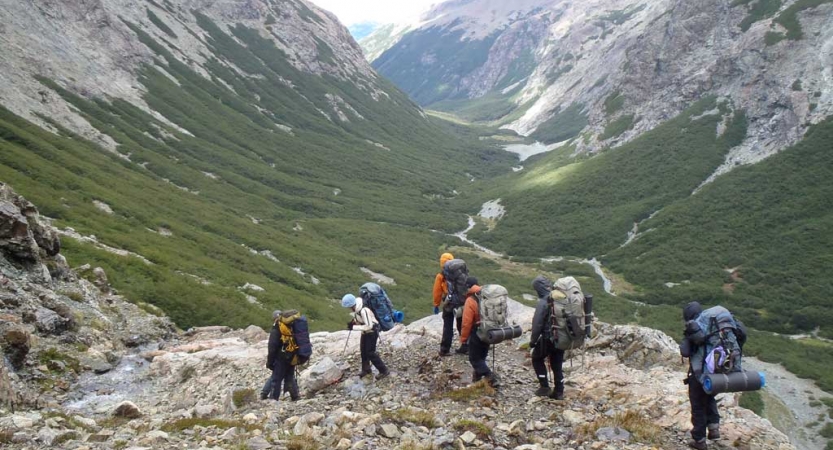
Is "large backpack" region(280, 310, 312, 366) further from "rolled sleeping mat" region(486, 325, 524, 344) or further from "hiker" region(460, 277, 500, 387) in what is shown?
"rolled sleeping mat" region(486, 325, 524, 344)

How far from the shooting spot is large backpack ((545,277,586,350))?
11891 millimetres

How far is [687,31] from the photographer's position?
160375mm

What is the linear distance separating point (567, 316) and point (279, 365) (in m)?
8.65

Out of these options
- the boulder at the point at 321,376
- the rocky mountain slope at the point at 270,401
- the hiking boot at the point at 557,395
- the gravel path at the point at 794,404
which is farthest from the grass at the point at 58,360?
the gravel path at the point at 794,404

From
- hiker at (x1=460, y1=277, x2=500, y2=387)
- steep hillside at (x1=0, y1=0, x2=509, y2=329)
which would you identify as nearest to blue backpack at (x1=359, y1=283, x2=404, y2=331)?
hiker at (x1=460, y1=277, x2=500, y2=387)

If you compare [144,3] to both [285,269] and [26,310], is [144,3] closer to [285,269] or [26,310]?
[285,269]

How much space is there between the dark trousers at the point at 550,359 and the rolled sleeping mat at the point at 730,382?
3416mm

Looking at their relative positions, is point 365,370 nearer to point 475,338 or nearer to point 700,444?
point 475,338

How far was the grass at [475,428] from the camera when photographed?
429 inches

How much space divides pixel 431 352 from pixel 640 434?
7.37 metres

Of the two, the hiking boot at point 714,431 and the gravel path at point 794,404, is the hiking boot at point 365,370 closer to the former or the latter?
the hiking boot at point 714,431

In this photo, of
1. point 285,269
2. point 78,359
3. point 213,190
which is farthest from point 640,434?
point 213,190


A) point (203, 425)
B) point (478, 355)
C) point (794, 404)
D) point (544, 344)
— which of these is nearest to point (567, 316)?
point (544, 344)

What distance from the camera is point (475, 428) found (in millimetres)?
11023
